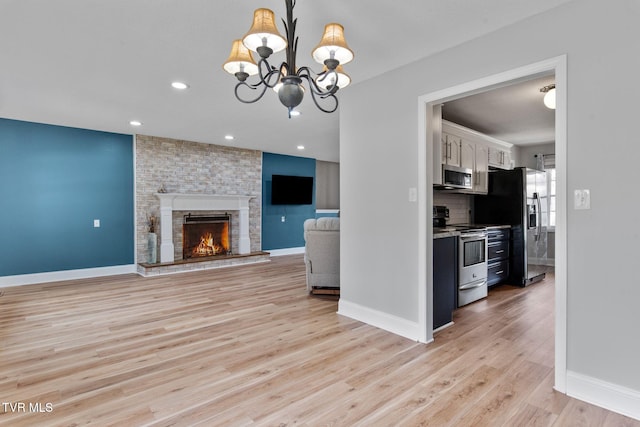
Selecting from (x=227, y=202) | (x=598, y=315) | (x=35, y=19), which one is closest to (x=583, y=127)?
(x=598, y=315)

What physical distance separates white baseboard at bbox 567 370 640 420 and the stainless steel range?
5.89 feet

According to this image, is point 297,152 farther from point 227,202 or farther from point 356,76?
point 356,76

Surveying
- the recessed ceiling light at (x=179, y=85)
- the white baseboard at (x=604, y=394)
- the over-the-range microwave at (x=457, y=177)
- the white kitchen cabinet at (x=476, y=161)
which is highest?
the recessed ceiling light at (x=179, y=85)

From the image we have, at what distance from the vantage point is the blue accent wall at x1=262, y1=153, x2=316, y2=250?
26.3 ft

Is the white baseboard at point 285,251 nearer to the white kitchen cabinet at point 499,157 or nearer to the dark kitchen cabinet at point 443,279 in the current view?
the white kitchen cabinet at point 499,157

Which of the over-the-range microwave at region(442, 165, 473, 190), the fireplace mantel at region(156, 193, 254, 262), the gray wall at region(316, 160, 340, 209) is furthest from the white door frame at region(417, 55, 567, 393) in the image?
the gray wall at region(316, 160, 340, 209)

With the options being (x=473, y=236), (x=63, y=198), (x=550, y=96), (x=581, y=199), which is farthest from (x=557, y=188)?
(x=63, y=198)

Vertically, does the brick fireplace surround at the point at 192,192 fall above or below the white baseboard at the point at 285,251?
above

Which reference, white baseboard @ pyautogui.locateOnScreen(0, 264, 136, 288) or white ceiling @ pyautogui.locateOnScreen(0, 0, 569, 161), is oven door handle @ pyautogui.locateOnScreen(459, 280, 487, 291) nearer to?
white ceiling @ pyautogui.locateOnScreen(0, 0, 569, 161)

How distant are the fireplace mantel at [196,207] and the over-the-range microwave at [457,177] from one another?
4527mm

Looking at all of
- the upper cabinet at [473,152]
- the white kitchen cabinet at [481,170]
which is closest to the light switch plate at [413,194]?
the upper cabinet at [473,152]

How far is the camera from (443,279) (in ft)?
10.6

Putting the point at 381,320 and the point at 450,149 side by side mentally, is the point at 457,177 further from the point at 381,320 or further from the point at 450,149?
the point at 381,320

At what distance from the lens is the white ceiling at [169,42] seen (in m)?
2.19
